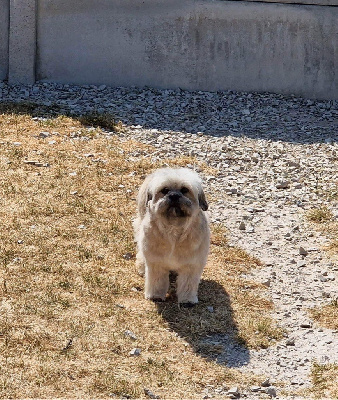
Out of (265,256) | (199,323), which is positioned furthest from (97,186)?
(199,323)

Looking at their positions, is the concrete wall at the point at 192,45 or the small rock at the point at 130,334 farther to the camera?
the concrete wall at the point at 192,45

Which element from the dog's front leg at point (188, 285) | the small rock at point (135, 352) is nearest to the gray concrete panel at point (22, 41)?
the dog's front leg at point (188, 285)

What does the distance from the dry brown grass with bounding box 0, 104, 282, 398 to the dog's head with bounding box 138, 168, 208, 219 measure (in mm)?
906

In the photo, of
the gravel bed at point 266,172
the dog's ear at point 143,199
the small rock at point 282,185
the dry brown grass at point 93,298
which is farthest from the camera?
the small rock at point 282,185

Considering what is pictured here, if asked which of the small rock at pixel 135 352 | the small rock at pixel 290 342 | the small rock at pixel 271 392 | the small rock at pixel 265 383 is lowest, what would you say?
the small rock at pixel 290 342

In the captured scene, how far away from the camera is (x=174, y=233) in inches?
298

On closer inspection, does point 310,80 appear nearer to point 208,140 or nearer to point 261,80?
point 261,80

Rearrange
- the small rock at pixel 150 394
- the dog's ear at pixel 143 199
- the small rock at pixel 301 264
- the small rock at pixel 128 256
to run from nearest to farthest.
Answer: the small rock at pixel 150 394, the dog's ear at pixel 143 199, the small rock at pixel 128 256, the small rock at pixel 301 264

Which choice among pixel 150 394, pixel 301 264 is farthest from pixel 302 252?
pixel 150 394

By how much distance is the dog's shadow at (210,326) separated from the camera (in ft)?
23.1

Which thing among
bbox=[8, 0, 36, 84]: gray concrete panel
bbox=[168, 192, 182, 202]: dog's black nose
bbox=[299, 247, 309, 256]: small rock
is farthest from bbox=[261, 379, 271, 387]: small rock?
bbox=[8, 0, 36, 84]: gray concrete panel

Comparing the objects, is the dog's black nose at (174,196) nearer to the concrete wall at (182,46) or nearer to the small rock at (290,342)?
the small rock at (290,342)

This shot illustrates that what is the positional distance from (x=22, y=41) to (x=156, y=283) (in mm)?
7317

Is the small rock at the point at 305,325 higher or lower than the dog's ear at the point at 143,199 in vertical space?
lower
